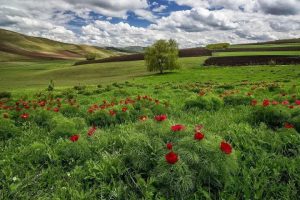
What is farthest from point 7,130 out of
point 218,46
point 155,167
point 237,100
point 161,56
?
point 218,46

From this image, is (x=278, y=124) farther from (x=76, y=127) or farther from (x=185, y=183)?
(x=76, y=127)

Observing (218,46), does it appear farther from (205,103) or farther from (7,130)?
(7,130)

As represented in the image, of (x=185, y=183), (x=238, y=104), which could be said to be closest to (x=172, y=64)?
(x=238, y=104)

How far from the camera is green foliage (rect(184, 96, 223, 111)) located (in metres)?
11.1

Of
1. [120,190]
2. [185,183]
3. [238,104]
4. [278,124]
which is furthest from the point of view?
[238,104]

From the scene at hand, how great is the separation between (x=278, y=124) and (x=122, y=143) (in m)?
4.70

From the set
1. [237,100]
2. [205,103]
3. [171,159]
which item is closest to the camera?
[171,159]

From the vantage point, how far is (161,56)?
6078 cm

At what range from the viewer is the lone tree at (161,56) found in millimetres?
60844

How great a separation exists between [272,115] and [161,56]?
5361cm

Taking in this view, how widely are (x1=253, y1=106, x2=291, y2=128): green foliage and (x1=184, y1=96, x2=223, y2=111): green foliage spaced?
8.38 ft

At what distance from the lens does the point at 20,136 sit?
8.29 m

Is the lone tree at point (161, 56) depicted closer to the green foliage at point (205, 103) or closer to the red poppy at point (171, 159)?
the green foliage at point (205, 103)

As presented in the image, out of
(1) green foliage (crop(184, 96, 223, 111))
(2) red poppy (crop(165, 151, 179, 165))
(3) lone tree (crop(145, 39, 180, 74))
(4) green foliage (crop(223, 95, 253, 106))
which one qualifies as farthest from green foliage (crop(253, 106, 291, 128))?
(3) lone tree (crop(145, 39, 180, 74))
